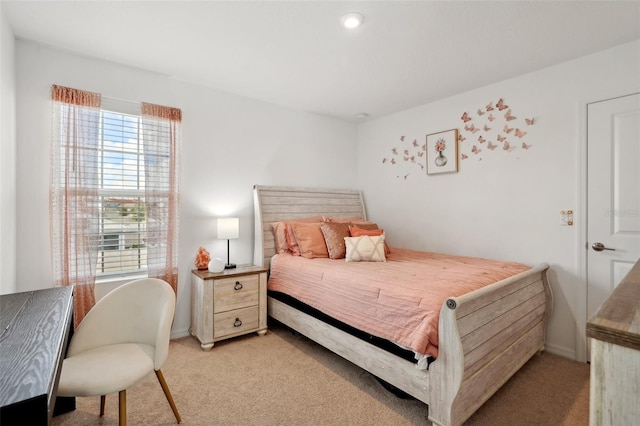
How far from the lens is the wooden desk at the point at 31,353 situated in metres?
0.73

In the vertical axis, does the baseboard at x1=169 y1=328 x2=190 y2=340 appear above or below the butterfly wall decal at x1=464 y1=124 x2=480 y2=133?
below

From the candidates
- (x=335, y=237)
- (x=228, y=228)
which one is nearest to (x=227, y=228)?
(x=228, y=228)

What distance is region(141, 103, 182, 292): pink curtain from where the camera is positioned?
2797mm

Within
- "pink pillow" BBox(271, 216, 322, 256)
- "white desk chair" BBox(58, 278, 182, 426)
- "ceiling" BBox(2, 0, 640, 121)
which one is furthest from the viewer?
"pink pillow" BBox(271, 216, 322, 256)

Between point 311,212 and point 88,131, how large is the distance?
2269mm

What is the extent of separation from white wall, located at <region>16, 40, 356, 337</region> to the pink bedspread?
0.85 m

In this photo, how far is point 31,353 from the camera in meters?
0.98

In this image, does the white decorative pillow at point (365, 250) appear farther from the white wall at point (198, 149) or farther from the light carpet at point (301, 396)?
the white wall at point (198, 149)

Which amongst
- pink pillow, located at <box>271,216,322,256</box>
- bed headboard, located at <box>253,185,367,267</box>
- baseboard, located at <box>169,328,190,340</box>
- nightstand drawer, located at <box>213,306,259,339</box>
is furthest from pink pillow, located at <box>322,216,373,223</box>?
baseboard, located at <box>169,328,190,340</box>

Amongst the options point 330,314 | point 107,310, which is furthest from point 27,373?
point 330,314

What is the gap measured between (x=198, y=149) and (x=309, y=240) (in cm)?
142

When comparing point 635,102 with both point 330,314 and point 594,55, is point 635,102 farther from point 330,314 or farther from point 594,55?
point 330,314

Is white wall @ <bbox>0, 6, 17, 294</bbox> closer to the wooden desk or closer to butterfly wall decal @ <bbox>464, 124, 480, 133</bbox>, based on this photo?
the wooden desk

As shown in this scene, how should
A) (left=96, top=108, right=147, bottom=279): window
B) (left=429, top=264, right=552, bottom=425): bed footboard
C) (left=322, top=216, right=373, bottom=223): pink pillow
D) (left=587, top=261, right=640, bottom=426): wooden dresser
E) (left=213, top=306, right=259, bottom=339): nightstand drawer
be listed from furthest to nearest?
(left=322, top=216, right=373, bottom=223): pink pillow, (left=213, top=306, right=259, bottom=339): nightstand drawer, (left=96, top=108, right=147, bottom=279): window, (left=429, top=264, right=552, bottom=425): bed footboard, (left=587, top=261, right=640, bottom=426): wooden dresser
